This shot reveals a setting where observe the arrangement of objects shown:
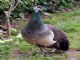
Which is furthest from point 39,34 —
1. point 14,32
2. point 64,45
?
point 14,32

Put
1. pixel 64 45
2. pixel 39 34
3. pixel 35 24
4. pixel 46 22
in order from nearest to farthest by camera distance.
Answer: pixel 39 34, pixel 35 24, pixel 64 45, pixel 46 22

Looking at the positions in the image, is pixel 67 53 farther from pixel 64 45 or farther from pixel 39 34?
pixel 39 34

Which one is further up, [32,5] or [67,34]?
[32,5]

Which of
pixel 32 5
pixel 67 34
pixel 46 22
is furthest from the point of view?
pixel 32 5

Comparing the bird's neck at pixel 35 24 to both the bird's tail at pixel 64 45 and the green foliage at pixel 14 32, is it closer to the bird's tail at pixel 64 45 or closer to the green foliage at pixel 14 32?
the bird's tail at pixel 64 45

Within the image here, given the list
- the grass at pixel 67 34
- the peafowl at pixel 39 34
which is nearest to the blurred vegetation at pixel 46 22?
the grass at pixel 67 34

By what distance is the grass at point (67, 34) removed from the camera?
6.95 m

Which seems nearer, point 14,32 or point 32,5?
point 14,32

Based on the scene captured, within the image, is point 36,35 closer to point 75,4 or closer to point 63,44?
point 63,44

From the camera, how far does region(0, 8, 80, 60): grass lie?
6953 mm

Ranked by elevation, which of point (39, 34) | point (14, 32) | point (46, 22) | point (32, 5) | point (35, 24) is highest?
point (35, 24)

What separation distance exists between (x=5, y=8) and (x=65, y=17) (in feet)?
6.81

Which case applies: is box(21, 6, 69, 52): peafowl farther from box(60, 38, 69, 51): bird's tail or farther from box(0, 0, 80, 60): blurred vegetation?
box(0, 0, 80, 60): blurred vegetation

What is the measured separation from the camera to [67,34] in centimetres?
879
